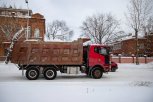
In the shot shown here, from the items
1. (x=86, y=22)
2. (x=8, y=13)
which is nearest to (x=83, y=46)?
(x=8, y=13)

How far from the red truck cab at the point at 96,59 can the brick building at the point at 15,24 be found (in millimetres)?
13360

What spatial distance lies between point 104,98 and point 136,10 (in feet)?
104

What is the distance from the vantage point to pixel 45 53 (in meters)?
16.3

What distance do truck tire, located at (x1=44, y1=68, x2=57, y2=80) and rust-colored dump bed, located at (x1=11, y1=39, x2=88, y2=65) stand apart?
484 millimetres

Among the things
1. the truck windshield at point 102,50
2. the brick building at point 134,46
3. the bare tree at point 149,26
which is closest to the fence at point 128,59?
the brick building at point 134,46

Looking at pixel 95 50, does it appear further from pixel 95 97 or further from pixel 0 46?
pixel 0 46

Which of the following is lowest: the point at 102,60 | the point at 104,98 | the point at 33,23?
the point at 104,98

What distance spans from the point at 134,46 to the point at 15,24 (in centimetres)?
3116

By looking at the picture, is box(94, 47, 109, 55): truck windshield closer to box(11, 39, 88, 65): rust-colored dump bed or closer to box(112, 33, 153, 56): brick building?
box(11, 39, 88, 65): rust-colored dump bed

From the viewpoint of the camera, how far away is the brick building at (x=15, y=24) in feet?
104

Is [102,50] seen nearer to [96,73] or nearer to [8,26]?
[96,73]

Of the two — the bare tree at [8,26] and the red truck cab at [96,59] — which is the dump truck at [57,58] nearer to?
the red truck cab at [96,59]

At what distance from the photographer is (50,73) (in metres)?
16.2

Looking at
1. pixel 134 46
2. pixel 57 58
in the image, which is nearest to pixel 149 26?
pixel 134 46
